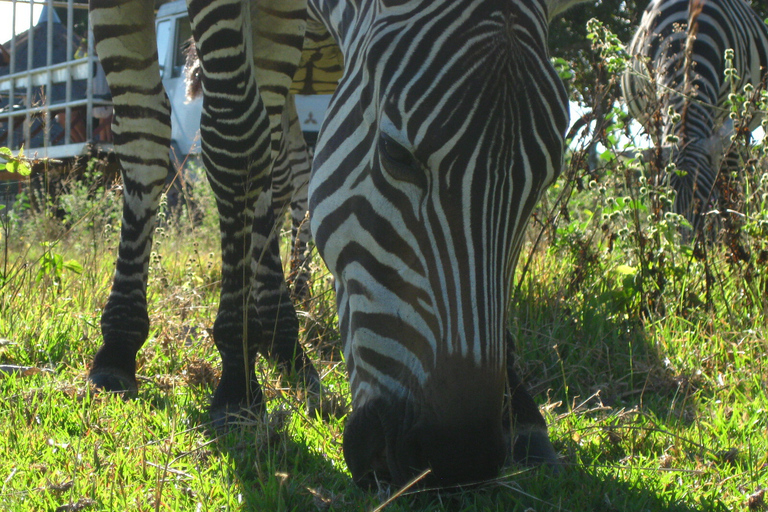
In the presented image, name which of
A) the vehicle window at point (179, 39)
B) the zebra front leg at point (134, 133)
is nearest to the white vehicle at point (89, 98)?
the vehicle window at point (179, 39)

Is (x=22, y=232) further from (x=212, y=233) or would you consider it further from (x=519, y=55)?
(x=519, y=55)

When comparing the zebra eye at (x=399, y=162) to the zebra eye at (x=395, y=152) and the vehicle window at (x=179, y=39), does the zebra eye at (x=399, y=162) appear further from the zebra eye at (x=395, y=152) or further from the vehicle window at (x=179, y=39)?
the vehicle window at (x=179, y=39)

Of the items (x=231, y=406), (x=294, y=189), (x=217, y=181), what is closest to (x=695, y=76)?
(x=294, y=189)

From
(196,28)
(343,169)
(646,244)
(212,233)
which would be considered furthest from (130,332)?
(212,233)

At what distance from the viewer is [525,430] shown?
217 cm

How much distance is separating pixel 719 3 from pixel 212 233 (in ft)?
19.8

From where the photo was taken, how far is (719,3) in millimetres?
6156

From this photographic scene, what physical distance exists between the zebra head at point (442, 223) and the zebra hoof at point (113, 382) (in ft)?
4.52

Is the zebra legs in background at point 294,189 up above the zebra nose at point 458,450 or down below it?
above

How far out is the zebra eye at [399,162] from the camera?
1.57 metres

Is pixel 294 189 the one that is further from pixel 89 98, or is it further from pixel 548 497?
pixel 89 98

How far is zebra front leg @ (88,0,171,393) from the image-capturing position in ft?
9.97

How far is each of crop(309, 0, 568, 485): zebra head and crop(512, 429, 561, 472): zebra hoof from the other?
2.02 ft

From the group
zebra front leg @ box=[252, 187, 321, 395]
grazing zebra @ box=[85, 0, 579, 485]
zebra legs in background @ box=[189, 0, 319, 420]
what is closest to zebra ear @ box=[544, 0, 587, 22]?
grazing zebra @ box=[85, 0, 579, 485]
